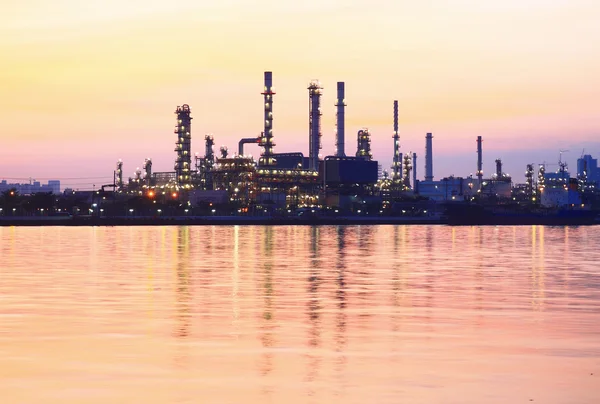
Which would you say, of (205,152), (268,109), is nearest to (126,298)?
(268,109)

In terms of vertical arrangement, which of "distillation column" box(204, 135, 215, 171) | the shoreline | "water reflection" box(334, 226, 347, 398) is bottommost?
"water reflection" box(334, 226, 347, 398)

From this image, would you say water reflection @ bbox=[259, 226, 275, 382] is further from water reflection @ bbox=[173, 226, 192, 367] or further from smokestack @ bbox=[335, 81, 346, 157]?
smokestack @ bbox=[335, 81, 346, 157]

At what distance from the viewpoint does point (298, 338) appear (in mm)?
19672

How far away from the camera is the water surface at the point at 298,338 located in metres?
14.1

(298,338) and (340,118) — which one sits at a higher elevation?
(340,118)

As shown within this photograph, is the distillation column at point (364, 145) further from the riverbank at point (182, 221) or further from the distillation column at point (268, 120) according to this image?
the distillation column at point (268, 120)

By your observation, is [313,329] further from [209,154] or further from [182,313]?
[209,154]

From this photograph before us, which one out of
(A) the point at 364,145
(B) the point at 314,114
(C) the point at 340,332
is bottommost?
(C) the point at 340,332

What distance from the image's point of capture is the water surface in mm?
14148

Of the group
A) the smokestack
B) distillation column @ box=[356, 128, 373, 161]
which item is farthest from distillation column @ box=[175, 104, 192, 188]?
distillation column @ box=[356, 128, 373, 161]

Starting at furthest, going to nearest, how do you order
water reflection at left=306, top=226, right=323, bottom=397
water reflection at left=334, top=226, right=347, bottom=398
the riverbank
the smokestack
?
the smokestack → the riverbank → water reflection at left=306, top=226, right=323, bottom=397 → water reflection at left=334, top=226, right=347, bottom=398

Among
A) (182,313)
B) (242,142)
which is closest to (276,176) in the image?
(242,142)

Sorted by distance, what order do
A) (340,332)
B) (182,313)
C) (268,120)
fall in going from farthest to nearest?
(268,120) < (182,313) < (340,332)

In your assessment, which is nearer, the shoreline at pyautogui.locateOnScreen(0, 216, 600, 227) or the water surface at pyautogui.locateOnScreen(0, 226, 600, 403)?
the water surface at pyautogui.locateOnScreen(0, 226, 600, 403)
